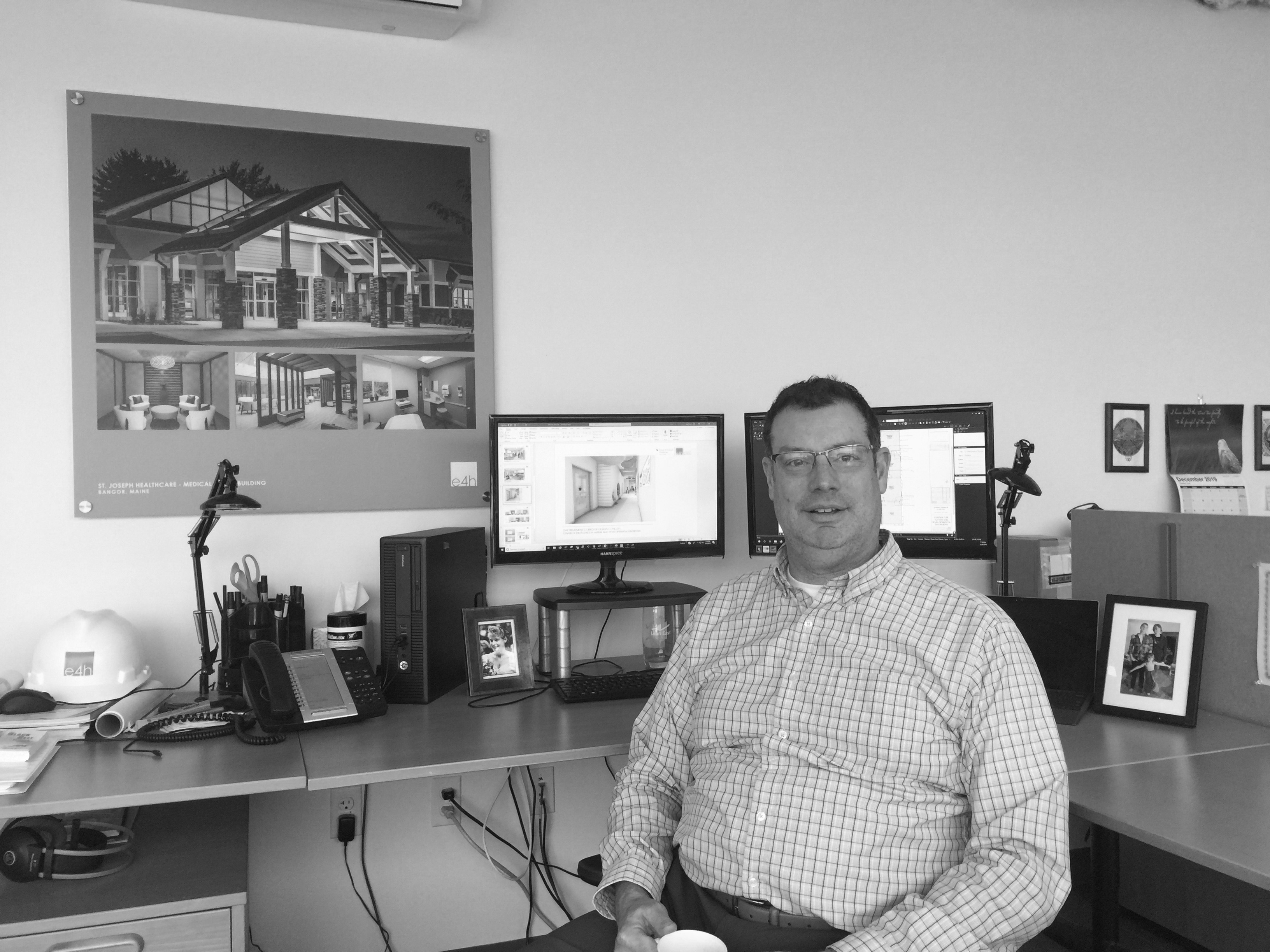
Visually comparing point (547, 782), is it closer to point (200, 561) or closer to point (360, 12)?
point (200, 561)

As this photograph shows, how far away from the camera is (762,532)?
2477 mm

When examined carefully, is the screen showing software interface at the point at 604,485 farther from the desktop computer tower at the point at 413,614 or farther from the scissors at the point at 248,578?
the scissors at the point at 248,578

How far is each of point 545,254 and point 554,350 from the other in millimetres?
259

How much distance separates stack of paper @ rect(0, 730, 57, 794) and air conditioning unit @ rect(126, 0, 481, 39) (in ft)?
5.43

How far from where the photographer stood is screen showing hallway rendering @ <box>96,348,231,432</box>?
223 cm

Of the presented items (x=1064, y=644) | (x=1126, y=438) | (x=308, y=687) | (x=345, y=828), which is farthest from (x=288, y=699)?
(x=1126, y=438)

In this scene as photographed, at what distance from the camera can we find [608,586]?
2404mm

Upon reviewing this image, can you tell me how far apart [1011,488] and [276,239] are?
1.98m

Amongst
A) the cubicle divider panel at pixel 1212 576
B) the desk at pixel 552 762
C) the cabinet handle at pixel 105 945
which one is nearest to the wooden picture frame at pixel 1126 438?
the cubicle divider panel at pixel 1212 576

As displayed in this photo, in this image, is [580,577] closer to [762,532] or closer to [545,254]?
[762,532]

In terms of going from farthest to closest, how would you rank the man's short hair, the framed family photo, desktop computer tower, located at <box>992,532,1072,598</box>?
desktop computer tower, located at <box>992,532,1072,598</box> < the framed family photo < the man's short hair

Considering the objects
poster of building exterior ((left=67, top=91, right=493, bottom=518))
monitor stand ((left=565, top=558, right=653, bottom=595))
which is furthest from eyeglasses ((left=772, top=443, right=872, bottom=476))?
poster of building exterior ((left=67, top=91, right=493, bottom=518))

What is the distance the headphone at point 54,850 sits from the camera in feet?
5.38

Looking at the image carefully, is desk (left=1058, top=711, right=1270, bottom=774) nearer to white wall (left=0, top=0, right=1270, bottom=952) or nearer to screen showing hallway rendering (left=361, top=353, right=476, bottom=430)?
white wall (left=0, top=0, right=1270, bottom=952)
